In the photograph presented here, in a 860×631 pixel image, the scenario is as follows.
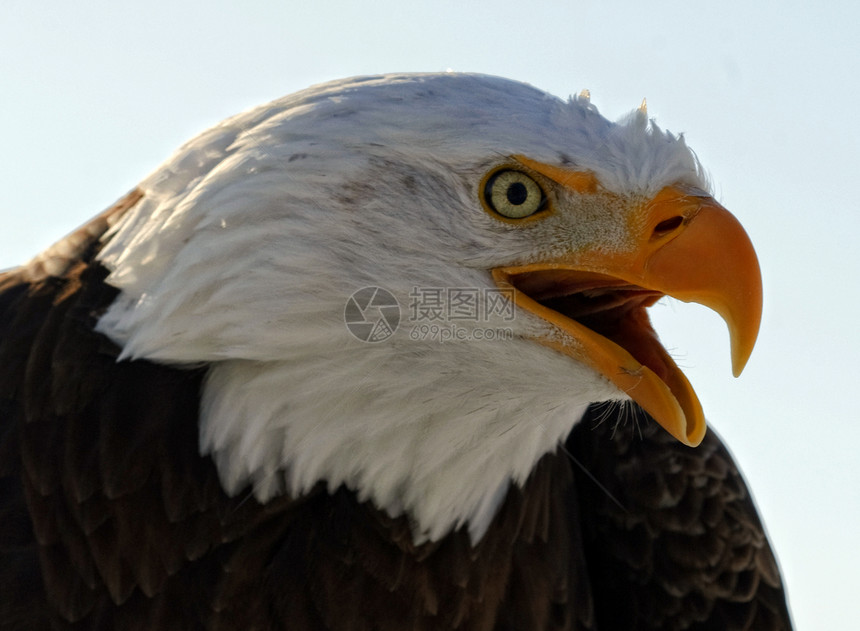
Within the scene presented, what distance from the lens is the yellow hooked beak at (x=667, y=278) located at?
2756mm

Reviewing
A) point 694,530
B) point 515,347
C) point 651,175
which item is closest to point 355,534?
→ point 515,347

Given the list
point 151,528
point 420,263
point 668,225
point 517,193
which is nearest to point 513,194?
point 517,193

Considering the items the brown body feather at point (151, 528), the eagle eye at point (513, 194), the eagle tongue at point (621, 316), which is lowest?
the brown body feather at point (151, 528)

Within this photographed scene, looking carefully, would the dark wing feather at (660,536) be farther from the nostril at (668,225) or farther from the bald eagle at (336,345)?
the nostril at (668,225)

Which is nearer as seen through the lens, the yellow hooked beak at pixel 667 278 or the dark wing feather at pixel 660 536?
the yellow hooked beak at pixel 667 278

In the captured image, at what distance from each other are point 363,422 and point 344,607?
59cm

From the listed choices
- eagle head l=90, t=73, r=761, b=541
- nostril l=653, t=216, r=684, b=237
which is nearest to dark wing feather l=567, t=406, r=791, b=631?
eagle head l=90, t=73, r=761, b=541

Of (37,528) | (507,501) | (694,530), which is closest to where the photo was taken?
(37,528)

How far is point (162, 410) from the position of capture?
294 centimetres

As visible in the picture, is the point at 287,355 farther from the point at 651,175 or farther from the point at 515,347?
the point at 651,175

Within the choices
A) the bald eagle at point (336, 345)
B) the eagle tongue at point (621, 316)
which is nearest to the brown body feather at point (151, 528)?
the bald eagle at point (336, 345)

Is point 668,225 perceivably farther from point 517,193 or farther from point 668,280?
point 517,193

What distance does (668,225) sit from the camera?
2.84 m

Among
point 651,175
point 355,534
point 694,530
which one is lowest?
point 694,530
